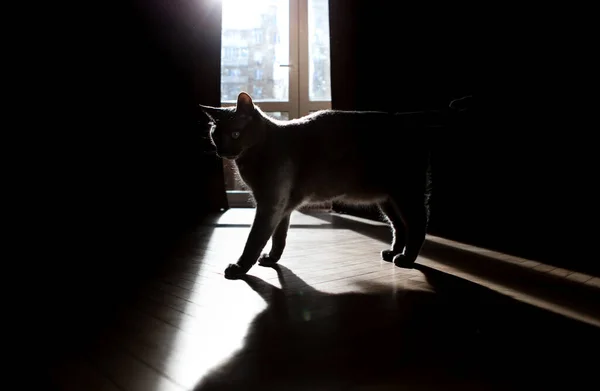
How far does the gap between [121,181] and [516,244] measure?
232 centimetres

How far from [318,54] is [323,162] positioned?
104 inches

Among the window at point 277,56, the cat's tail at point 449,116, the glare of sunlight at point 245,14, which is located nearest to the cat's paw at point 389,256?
the cat's tail at point 449,116

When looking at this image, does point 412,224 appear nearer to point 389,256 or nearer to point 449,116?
point 389,256

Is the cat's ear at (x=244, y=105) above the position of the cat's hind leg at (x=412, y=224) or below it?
above

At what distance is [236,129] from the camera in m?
1.26

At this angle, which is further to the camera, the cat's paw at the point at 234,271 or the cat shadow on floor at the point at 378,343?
the cat's paw at the point at 234,271

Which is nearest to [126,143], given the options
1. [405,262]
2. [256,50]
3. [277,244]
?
[277,244]

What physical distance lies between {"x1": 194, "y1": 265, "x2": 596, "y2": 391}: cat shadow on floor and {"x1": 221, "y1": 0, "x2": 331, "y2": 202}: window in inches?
108

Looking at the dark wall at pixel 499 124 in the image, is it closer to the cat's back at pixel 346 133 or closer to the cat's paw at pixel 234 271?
the cat's back at pixel 346 133

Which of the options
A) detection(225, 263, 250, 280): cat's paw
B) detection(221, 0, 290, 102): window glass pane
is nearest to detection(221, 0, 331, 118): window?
detection(221, 0, 290, 102): window glass pane

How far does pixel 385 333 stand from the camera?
831 mm

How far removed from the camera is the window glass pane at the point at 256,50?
3.69 metres

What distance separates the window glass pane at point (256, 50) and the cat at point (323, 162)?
2.38 m

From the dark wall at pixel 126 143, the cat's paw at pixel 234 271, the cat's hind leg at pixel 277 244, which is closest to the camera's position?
the cat's paw at pixel 234 271
